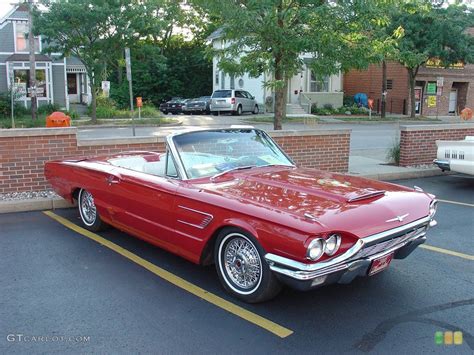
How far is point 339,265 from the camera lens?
3.67m

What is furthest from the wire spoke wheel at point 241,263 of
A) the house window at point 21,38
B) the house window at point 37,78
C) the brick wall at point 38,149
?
the house window at point 21,38

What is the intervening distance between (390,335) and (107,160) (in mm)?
4110

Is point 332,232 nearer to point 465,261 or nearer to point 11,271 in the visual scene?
point 465,261

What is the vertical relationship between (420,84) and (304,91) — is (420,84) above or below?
above

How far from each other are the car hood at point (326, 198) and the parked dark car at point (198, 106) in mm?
29187

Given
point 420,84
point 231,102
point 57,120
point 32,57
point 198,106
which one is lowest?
point 57,120

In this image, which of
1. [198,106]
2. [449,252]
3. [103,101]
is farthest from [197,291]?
[198,106]

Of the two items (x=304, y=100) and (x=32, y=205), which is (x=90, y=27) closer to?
(x=304, y=100)

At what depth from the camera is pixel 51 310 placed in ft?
13.3

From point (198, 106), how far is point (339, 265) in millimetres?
31185

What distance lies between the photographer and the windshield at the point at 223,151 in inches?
198

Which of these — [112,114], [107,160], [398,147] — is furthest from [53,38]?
[107,160]

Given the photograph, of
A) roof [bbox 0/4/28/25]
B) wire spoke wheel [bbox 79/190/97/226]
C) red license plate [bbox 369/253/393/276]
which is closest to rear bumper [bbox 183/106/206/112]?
roof [bbox 0/4/28/25]

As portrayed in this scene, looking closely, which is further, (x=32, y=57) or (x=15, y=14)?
(x=15, y=14)
